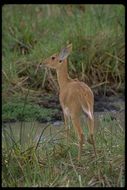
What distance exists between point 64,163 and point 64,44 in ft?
11.8

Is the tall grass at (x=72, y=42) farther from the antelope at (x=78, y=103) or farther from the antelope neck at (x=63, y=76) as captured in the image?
the antelope at (x=78, y=103)

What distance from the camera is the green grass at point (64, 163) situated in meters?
4.51

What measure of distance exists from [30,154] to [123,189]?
2.70 ft

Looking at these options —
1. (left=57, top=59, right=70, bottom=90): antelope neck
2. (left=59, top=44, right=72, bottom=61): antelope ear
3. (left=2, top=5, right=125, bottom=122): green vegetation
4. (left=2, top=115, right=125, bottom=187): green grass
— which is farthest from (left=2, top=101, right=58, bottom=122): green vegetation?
(left=59, top=44, right=72, bottom=61): antelope ear

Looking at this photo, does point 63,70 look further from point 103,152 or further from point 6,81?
point 6,81

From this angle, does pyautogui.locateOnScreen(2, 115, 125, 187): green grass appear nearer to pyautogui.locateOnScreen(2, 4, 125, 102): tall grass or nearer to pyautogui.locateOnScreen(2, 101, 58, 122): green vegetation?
pyautogui.locateOnScreen(2, 101, 58, 122): green vegetation

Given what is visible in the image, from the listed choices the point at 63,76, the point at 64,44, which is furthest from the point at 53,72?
the point at 63,76

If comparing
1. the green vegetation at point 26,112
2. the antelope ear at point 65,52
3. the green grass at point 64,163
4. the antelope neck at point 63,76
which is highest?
the antelope ear at point 65,52

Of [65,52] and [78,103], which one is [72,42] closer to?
[65,52]

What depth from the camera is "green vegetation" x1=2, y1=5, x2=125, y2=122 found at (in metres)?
7.95

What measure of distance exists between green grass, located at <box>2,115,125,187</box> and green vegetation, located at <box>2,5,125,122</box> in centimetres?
259

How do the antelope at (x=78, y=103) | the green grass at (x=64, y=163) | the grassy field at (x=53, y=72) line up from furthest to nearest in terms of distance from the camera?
1. the grassy field at (x=53, y=72)
2. the antelope at (x=78, y=103)
3. the green grass at (x=64, y=163)

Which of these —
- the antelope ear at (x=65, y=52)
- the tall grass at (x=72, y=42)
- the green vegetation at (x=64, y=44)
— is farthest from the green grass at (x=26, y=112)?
the antelope ear at (x=65, y=52)

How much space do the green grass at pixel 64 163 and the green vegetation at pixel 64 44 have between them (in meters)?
2.59
